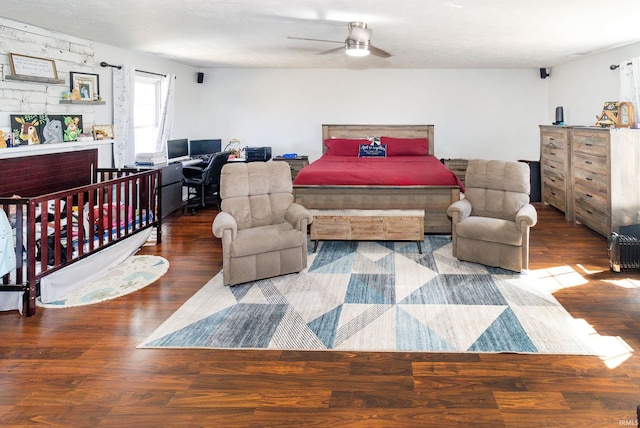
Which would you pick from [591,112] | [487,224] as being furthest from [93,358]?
[591,112]

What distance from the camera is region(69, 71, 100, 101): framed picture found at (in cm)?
519

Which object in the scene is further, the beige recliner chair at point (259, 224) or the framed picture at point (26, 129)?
the framed picture at point (26, 129)

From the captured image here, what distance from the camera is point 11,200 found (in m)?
3.27

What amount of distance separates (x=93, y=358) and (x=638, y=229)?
4927 millimetres

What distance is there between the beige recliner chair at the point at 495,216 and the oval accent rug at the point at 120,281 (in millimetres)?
2863

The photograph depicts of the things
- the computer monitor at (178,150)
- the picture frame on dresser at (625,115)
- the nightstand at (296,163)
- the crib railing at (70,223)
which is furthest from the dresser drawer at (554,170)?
the computer monitor at (178,150)

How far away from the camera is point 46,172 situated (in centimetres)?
477

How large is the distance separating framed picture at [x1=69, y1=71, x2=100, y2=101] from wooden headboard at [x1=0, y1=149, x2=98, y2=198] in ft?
2.05

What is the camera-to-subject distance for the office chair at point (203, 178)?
273 inches

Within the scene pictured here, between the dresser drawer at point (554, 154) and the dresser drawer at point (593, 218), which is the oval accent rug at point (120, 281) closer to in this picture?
the dresser drawer at point (593, 218)

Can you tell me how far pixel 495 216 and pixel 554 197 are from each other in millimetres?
2924

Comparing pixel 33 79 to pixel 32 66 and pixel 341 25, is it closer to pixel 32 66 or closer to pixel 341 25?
pixel 32 66

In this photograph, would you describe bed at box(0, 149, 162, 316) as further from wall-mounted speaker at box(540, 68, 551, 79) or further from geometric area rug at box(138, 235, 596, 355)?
wall-mounted speaker at box(540, 68, 551, 79)

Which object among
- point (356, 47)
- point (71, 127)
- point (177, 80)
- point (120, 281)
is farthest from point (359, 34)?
point (177, 80)
